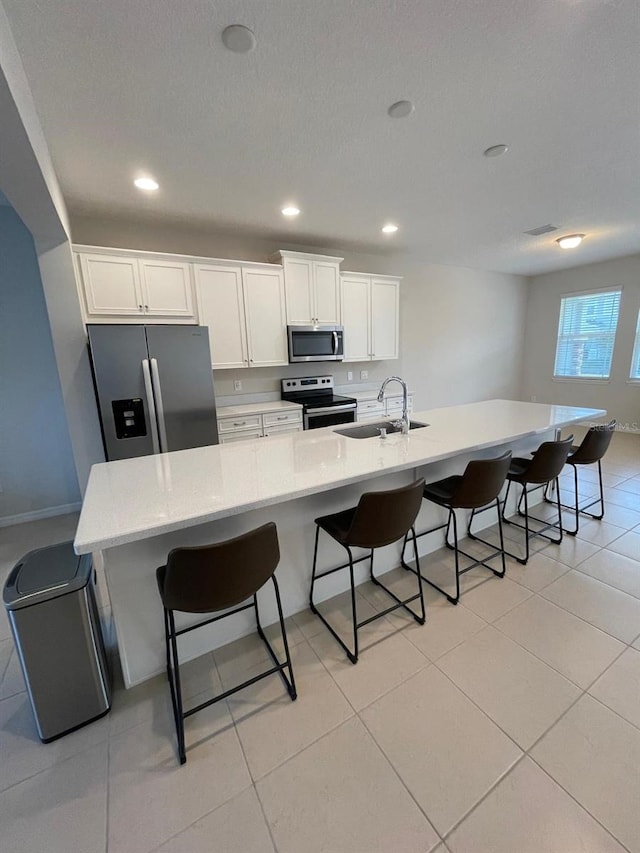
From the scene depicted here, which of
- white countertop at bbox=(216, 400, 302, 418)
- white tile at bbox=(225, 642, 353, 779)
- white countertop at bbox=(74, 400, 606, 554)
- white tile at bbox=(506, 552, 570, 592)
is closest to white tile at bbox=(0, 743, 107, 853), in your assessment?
white tile at bbox=(225, 642, 353, 779)

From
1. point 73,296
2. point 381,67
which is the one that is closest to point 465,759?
point 381,67

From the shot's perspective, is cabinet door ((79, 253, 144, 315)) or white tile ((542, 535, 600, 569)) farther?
cabinet door ((79, 253, 144, 315))

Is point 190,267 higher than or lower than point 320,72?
lower

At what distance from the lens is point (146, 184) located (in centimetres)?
260

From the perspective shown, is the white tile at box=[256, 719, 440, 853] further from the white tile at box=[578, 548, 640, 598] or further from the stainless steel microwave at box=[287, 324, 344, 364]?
the stainless steel microwave at box=[287, 324, 344, 364]

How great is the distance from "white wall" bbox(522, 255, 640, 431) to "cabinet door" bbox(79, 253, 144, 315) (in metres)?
6.77

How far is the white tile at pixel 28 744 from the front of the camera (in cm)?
133

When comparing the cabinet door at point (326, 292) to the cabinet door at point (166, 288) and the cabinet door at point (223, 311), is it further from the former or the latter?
the cabinet door at point (166, 288)

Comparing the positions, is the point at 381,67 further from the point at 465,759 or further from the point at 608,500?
the point at 608,500

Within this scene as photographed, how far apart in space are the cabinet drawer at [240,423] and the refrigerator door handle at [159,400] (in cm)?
57

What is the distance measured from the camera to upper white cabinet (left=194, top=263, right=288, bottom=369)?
3469mm

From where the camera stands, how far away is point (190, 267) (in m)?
3.35

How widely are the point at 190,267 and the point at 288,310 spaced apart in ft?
3.50

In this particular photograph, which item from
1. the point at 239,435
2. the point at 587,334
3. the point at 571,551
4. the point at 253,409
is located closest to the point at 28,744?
the point at 239,435
